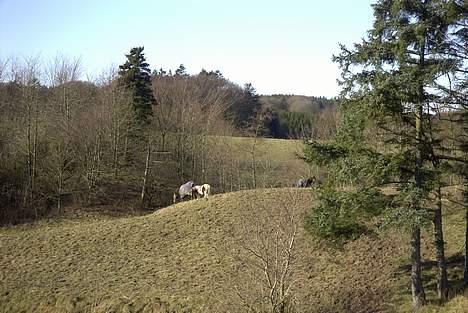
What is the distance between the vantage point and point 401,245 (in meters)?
15.5

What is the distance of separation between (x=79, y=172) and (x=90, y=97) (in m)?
6.90

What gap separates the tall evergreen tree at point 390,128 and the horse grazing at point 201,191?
13.9m

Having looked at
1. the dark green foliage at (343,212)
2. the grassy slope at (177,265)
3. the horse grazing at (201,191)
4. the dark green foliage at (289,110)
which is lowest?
the grassy slope at (177,265)

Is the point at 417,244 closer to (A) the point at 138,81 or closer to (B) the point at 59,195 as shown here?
(B) the point at 59,195

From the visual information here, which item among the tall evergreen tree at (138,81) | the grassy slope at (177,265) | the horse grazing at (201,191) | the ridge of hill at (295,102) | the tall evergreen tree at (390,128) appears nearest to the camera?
the tall evergreen tree at (390,128)

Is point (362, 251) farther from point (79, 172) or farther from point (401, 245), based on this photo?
point (79, 172)

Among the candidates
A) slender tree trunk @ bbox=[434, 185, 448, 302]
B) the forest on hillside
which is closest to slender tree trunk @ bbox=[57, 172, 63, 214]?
the forest on hillside

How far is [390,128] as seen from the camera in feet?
36.8

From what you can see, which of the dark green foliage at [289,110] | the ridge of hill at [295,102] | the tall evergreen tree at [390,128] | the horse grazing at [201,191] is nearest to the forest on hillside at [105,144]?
the horse grazing at [201,191]

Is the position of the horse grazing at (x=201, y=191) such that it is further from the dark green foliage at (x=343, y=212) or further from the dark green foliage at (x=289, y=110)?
the dark green foliage at (x=289, y=110)

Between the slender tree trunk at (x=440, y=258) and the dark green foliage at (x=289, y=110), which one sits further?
the dark green foliage at (x=289, y=110)

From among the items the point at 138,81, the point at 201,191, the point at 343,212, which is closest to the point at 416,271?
the point at 343,212

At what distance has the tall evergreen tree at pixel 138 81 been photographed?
33.2 m

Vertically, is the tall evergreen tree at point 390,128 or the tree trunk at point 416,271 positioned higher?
the tall evergreen tree at point 390,128
